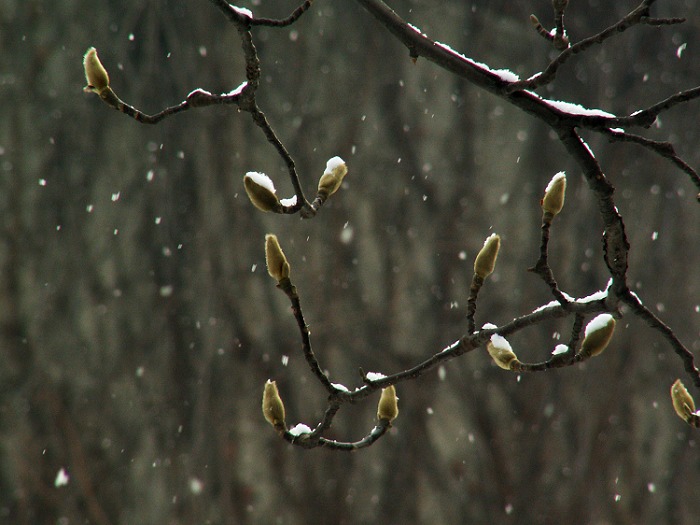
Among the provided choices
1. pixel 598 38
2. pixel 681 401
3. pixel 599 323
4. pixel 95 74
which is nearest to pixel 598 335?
pixel 599 323

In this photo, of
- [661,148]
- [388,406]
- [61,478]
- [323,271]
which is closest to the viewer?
[661,148]

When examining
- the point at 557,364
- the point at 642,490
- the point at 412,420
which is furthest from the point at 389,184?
the point at 557,364

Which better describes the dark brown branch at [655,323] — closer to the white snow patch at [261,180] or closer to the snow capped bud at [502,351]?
the snow capped bud at [502,351]

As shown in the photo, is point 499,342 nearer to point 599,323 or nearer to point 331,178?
point 599,323

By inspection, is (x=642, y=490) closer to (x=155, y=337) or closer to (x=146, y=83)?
(x=155, y=337)

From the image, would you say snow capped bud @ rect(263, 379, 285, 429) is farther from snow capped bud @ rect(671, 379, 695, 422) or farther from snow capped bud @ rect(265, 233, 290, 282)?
snow capped bud @ rect(671, 379, 695, 422)

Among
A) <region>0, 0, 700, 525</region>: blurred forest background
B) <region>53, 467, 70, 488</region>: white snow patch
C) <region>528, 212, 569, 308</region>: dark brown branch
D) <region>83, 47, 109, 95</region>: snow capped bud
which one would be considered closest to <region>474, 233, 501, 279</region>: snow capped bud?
<region>528, 212, 569, 308</region>: dark brown branch
